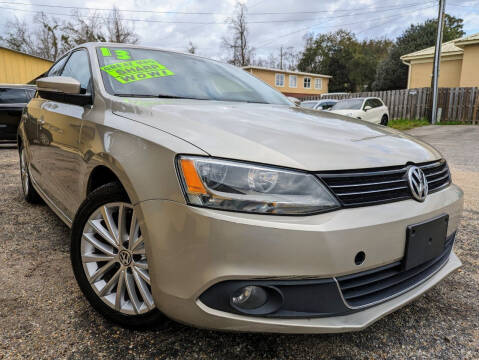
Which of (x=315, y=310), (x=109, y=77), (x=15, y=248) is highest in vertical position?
(x=109, y=77)

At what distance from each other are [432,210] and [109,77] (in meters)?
1.82

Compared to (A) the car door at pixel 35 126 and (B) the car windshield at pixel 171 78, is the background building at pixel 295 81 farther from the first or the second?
(B) the car windshield at pixel 171 78

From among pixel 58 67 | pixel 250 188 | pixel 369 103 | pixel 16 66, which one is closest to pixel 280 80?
pixel 369 103

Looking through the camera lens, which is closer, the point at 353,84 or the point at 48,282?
the point at 48,282

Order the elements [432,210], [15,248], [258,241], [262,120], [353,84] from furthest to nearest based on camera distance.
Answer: [353,84] < [15,248] < [262,120] < [432,210] < [258,241]

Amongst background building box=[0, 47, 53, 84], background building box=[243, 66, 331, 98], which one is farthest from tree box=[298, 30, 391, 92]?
background building box=[0, 47, 53, 84]

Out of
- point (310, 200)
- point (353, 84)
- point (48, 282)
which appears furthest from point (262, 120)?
point (353, 84)

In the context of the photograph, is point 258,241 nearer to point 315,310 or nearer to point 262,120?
point 315,310

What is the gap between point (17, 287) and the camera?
2.05 metres

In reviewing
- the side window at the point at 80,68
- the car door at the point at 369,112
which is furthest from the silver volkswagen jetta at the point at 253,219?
the car door at the point at 369,112

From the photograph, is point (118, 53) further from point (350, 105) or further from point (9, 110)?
point (350, 105)

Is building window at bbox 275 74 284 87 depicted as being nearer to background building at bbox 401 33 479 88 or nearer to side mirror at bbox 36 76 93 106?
background building at bbox 401 33 479 88

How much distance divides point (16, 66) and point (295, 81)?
87.1ft

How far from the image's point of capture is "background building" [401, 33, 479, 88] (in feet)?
57.0
